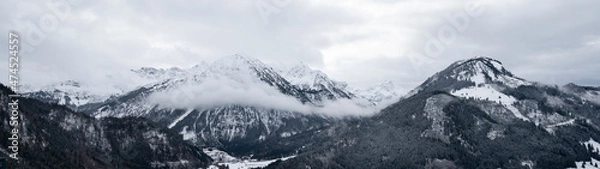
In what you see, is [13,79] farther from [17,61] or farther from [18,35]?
[18,35]

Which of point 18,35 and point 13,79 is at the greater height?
point 18,35

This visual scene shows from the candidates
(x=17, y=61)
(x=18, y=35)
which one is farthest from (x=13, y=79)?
(x=18, y=35)

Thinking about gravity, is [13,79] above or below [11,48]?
below
